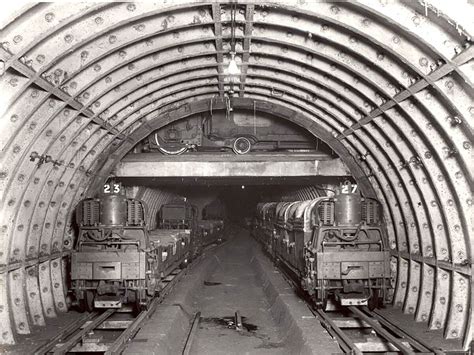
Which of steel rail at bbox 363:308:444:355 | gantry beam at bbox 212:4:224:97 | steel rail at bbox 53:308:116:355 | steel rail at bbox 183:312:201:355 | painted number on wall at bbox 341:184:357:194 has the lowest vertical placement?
steel rail at bbox 183:312:201:355

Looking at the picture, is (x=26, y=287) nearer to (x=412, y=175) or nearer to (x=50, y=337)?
(x=50, y=337)

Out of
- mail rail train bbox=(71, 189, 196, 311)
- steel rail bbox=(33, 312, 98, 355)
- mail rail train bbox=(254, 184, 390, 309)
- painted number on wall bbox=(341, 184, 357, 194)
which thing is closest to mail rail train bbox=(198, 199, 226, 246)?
painted number on wall bbox=(341, 184, 357, 194)

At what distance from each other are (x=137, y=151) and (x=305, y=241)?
6861mm

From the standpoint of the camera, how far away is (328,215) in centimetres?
1205

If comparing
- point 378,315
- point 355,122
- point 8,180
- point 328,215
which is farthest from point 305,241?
point 8,180

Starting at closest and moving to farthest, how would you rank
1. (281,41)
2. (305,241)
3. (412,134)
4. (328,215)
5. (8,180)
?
(8,180)
(281,41)
(412,134)
(328,215)
(305,241)

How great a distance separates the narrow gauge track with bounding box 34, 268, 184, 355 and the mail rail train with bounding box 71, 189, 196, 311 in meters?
0.38

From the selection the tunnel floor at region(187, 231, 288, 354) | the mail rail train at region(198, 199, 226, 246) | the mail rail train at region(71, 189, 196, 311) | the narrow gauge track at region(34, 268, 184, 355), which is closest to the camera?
the narrow gauge track at region(34, 268, 184, 355)

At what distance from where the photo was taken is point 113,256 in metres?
11.7

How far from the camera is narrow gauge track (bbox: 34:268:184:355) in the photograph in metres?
9.00

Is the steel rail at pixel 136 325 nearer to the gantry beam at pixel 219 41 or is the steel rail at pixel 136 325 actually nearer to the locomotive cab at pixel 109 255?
the locomotive cab at pixel 109 255

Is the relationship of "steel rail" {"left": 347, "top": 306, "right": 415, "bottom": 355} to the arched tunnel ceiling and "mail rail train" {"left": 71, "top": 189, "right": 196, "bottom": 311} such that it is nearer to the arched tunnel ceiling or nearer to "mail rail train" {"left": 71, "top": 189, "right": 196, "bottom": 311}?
the arched tunnel ceiling

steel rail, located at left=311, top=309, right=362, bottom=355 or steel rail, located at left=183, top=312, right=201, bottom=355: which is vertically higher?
steel rail, located at left=311, top=309, right=362, bottom=355

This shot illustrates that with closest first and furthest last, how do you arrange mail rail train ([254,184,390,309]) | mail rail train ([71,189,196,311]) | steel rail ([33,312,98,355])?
steel rail ([33,312,98,355]) < mail rail train ([254,184,390,309]) < mail rail train ([71,189,196,311])
